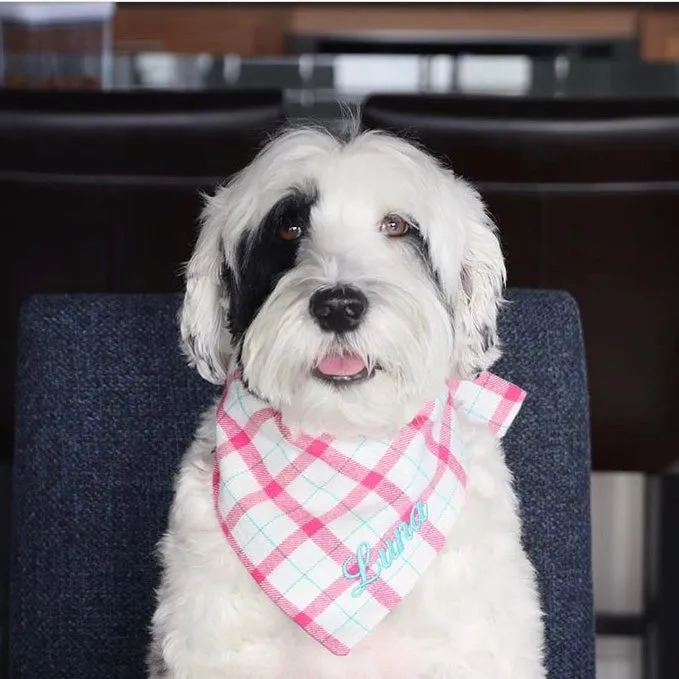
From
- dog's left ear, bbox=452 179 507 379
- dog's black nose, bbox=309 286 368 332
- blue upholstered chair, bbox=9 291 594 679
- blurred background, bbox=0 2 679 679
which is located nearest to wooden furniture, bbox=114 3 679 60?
blurred background, bbox=0 2 679 679

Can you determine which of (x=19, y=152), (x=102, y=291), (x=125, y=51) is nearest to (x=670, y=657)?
(x=102, y=291)

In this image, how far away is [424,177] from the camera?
124 cm

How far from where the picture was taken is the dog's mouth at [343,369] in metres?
1.13

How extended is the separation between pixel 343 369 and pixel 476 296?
0.22 metres

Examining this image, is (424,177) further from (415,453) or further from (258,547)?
(258,547)

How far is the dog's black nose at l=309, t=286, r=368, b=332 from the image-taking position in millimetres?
1091

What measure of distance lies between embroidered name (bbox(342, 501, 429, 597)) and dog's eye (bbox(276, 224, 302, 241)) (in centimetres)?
30

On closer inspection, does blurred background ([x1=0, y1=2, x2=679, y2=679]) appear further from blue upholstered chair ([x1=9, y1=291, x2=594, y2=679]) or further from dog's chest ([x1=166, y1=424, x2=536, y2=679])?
dog's chest ([x1=166, y1=424, x2=536, y2=679])

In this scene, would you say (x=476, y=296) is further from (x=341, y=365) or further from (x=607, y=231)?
(x=607, y=231)

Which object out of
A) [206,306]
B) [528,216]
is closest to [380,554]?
[206,306]

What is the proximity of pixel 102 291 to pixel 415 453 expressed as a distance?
4.08 feet

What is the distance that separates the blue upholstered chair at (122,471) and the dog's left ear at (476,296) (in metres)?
0.17

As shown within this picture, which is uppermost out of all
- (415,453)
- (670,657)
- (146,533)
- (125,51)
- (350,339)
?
(125,51)

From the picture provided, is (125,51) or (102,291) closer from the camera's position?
(102,291)
